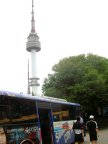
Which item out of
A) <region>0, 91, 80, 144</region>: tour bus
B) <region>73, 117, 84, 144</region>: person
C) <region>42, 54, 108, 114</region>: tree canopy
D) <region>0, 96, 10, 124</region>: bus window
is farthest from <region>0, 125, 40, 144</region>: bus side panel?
<region>42, 54, 108, 114</region>: tree canopy

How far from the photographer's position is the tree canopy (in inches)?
1763

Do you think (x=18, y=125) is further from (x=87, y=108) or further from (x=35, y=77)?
(x=35, y=77)

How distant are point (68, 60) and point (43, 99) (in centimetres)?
3562

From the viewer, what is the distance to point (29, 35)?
3912 inches

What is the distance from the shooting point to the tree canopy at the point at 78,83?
1763 inches

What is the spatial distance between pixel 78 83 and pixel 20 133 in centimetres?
3411

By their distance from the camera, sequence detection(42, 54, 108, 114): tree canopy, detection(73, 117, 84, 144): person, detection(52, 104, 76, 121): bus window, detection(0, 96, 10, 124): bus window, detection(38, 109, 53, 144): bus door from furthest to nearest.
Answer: detection(42, 54, 108, 114): tree canopy, detection(52, 104, 76, 121): bus window, detection(73, 117, 84, 144): person, detection(38, 109, 53, 144): bus door, detection(0, 96, 10, 124): bus window

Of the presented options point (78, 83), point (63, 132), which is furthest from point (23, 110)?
point (78, 83)

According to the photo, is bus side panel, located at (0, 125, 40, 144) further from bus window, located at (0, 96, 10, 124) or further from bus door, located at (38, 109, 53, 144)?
bus door, located at (38, 109, 53, 144)

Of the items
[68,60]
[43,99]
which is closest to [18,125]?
[43,99]

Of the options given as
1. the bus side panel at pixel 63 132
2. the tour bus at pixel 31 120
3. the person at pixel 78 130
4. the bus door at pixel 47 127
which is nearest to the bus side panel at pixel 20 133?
the tour bus at pixel 31 120

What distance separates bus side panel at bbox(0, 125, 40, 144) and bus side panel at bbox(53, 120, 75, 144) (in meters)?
3.48

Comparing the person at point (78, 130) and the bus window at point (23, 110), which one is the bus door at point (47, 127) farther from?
the bus window at point (23, 110)

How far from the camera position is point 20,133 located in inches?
499
